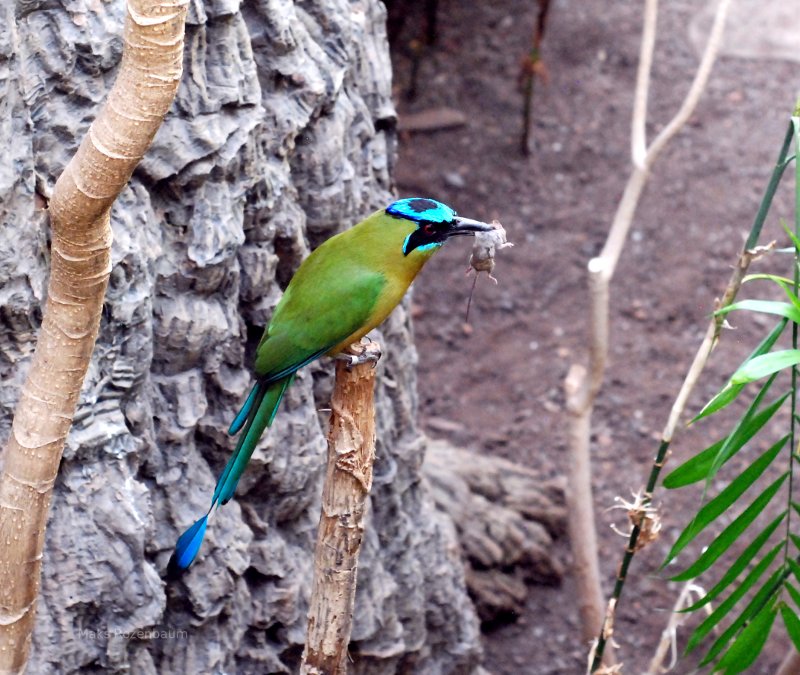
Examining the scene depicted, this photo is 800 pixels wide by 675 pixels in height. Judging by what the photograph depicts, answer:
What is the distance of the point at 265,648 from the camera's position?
103 inches

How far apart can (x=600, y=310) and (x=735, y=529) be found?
1031mm

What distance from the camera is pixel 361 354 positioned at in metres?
2.13

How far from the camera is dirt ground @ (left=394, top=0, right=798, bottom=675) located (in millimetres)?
4258

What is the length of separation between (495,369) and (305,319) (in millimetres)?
2764

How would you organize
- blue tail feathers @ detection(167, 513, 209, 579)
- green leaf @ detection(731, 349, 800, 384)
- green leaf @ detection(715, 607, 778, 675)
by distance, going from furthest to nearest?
1. green leaf @ detection(715, 607, 778, 675)
2. blue tail feathers @ detection(167, 513, 209, 579)
3. green leaf @ detection(731, 349, 800, 384)

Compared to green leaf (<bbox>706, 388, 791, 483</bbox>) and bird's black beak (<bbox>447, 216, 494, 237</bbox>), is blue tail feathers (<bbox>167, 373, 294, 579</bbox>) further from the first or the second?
green leaf (<bbox>706, 388, 791, 483</bbox>)

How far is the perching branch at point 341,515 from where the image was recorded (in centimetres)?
200

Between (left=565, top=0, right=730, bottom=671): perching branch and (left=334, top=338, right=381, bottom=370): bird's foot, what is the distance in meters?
0.95

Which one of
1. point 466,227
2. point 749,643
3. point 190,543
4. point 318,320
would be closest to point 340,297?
point 318,320

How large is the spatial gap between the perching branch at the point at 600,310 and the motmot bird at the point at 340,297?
0.90 meters

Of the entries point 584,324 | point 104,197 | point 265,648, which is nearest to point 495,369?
point 584,324

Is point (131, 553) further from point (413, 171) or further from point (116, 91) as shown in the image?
point (413, 171)

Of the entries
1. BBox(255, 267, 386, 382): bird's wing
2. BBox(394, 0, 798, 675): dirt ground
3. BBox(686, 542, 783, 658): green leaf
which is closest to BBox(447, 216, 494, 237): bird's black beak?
BBox(255, 267, 386, 382): bird's wing

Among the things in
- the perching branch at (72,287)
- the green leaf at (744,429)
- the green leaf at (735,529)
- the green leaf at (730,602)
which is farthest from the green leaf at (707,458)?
the perching branch at (72,287)
